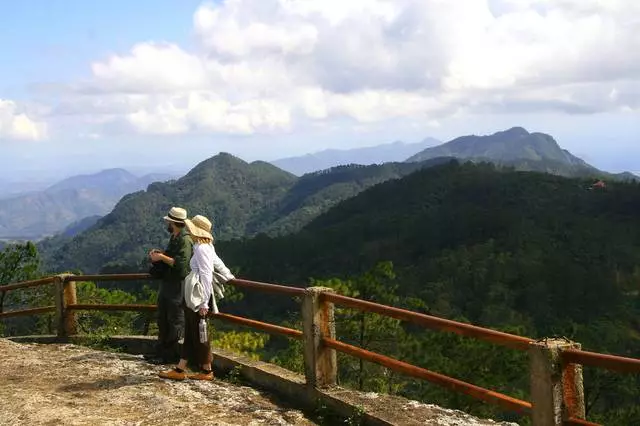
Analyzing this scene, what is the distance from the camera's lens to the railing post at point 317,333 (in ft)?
18.7

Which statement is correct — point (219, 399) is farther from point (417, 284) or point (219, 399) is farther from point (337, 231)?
point (337, 231)

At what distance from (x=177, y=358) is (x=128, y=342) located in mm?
1638

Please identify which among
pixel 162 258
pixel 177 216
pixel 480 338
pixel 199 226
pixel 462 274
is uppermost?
pixel 177 216

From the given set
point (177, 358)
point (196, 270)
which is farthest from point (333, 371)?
point (177, 358)

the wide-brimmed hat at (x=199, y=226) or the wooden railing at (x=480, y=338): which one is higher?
the wide-brimmed hat at (x=199, y=226)

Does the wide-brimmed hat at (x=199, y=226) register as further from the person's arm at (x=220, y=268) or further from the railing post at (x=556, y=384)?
the railing post at (x=556, y=384)

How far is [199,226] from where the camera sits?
6348mm

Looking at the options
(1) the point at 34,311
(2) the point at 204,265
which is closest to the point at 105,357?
(1) the point at 34,311

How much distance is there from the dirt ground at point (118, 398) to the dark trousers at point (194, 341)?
27 cm

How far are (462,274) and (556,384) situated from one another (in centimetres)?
7675

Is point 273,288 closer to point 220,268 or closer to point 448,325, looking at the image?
point 220,268

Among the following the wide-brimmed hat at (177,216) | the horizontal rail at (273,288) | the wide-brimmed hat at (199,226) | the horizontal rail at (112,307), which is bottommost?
the horizontal rail at (112,307)

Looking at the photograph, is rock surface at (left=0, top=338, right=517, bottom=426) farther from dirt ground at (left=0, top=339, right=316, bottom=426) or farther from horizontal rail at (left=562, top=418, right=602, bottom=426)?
horizontal rail at (left=562, top=418, right=602, bottom=426)

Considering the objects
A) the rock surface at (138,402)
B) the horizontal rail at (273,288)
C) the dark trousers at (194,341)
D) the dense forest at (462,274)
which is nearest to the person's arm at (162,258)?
the dark trousers at (194,341)
